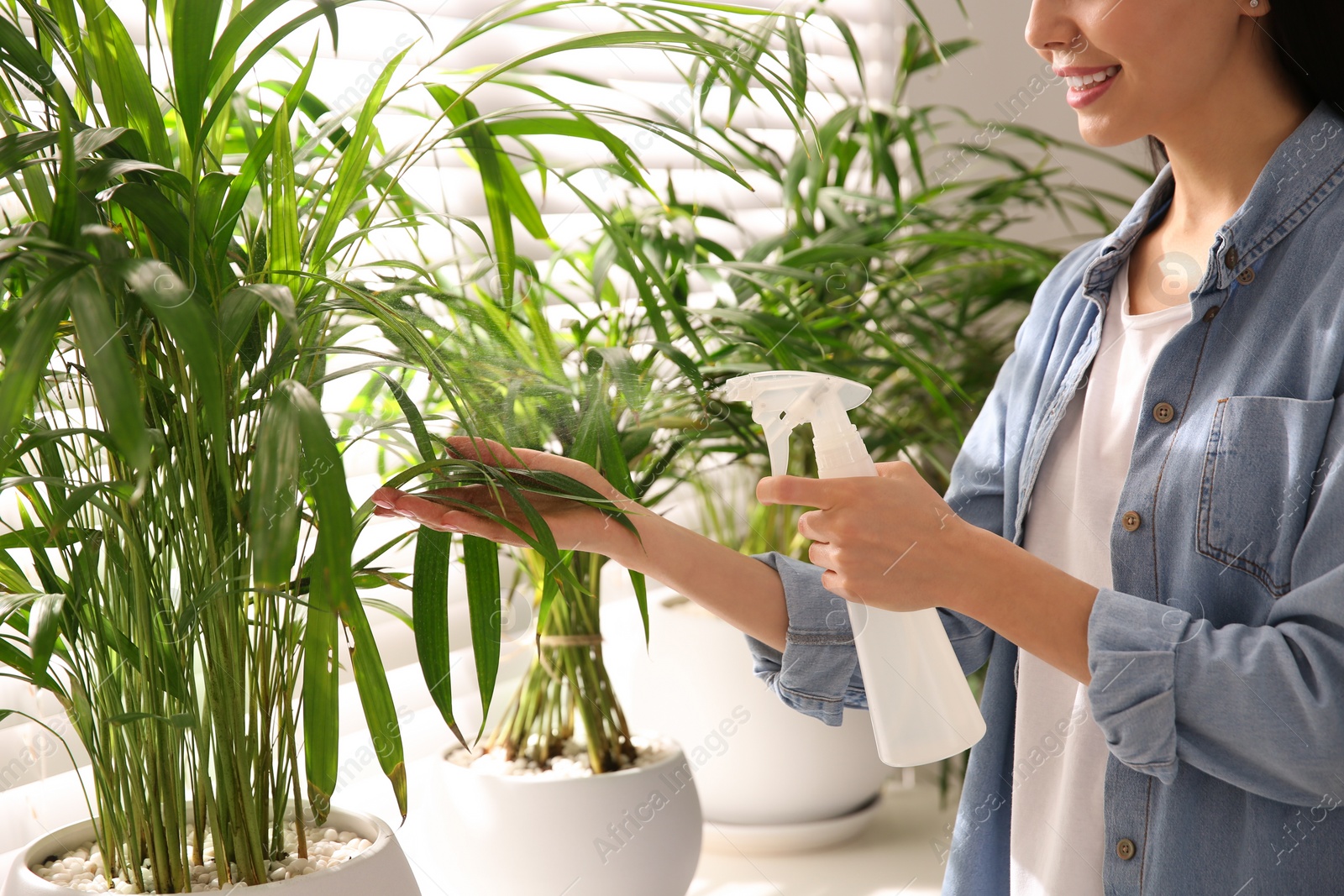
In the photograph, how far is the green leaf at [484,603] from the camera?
0.45m

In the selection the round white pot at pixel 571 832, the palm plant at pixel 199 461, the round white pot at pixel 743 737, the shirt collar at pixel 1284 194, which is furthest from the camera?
the round white pot at pixel 743 737

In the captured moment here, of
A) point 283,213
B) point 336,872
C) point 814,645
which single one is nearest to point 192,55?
point 283,213

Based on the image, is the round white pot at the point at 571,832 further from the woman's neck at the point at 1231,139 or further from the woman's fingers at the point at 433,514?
the woman's neck at the point at 1231,139

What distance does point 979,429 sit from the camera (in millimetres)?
763

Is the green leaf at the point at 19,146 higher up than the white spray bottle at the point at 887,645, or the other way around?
the green leaf at the point at 19,146

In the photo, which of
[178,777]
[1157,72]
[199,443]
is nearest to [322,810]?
[178,777]

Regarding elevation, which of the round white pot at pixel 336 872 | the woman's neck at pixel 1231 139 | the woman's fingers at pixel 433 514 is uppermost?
the woman's neck at pixel 1231 139

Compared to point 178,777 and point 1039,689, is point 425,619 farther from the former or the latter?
point 1039,689

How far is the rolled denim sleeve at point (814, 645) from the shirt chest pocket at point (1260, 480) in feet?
0.67

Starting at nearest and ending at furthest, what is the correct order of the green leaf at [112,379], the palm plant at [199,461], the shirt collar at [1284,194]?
1. the green leaf at [112,379]
2. the palm plant at [199,461]
3. the shirt collar at [1284,194]

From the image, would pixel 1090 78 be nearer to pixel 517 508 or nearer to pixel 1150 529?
pixel 1150 529

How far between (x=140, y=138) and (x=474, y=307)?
0.16m

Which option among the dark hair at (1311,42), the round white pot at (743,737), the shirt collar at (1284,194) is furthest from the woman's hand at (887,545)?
the round white pot at (743,737)

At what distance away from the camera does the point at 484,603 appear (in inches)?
18.7
